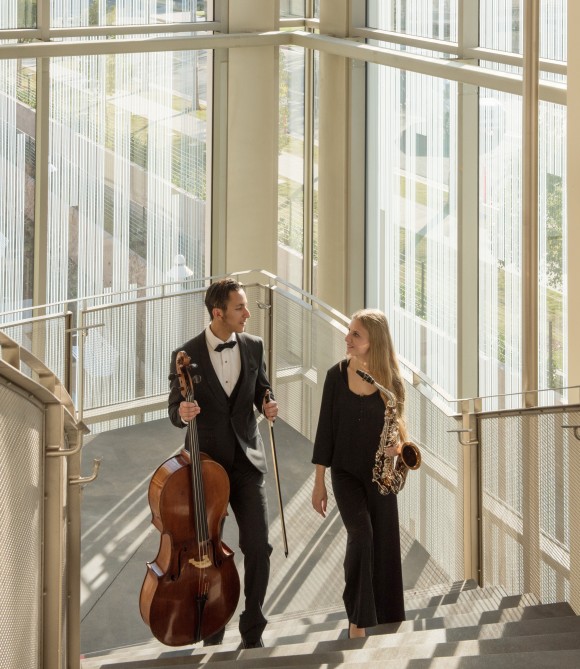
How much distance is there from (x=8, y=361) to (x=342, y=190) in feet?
20.3

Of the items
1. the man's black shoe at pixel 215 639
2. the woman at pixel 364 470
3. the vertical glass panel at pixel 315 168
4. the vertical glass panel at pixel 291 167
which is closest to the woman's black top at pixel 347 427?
the woman at pixel 364 470

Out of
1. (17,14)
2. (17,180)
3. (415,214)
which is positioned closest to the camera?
(415,214)

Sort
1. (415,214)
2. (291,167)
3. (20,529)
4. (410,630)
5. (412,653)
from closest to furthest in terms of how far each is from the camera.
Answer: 1. (20,529)
2. (412,653)
3. (410,630)
4. (415,214)
5. (291,167)

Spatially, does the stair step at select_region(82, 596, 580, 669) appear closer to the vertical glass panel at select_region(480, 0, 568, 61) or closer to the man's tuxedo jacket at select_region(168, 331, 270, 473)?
the man's tuxedo jacket at select_region(168, 331, 270, 473)

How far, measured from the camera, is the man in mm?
4676

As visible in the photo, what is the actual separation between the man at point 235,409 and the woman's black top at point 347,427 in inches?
10.4

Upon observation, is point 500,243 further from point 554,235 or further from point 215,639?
point 215,639

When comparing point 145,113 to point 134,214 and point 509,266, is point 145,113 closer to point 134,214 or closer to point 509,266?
point 134,214

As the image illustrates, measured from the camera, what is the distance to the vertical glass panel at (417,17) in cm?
742

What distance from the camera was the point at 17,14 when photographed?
8.13 metres

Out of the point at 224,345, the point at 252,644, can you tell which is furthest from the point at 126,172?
the point at 252,644

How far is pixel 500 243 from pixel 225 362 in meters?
2.67

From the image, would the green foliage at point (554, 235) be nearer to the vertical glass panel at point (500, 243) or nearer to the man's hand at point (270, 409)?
the vertical glass panel at point (500, 243)

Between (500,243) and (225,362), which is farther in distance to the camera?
(500,243)
